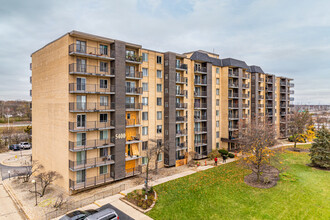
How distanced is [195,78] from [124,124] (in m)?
17.8

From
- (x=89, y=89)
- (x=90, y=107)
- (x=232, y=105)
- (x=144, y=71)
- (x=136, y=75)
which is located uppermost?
(x=144, y=71)

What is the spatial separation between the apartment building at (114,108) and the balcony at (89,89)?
114 mm

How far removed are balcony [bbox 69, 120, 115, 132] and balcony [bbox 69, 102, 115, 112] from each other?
1.66 m

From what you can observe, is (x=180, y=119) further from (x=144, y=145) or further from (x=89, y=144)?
(x=89, y=144)

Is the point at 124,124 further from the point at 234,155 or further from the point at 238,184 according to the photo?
the point at 234,155

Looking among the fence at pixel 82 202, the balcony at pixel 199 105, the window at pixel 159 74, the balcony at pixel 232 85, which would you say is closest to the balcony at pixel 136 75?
the window at pixel 159 74

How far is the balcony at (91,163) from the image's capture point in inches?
868

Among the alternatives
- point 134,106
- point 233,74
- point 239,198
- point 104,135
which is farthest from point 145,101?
point 233,74

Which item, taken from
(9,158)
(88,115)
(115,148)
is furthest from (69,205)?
(9,158)

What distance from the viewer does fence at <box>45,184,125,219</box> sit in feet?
59.2

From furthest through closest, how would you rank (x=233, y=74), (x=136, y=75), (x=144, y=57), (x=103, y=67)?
(x=233, y=74)
(x=144, y=57)
(x=136, y=75)
(x=103, y=67)

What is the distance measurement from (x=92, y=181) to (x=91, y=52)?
1589 cm

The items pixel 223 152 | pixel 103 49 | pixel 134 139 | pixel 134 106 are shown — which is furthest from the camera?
pixel 223 152

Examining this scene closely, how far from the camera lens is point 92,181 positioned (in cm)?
2359
